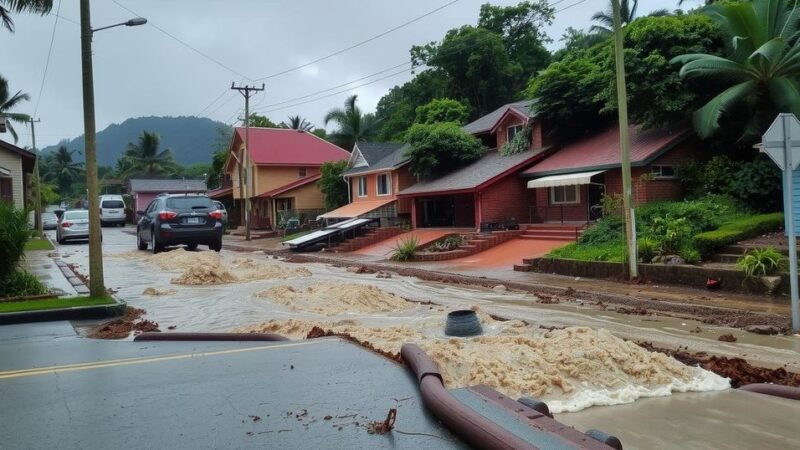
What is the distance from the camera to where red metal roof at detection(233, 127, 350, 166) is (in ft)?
152

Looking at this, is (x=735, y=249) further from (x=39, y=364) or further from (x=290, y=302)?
(x=39, y=364)

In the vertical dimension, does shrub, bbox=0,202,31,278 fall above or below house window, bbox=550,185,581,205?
below

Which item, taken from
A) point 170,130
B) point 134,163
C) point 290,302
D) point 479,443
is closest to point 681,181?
point 290,302

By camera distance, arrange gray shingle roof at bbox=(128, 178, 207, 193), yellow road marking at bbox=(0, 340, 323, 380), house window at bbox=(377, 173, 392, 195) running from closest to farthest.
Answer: yellow road marking at bbox=(0, 340, 323, 380) < house window at bbox=(377, 173, 392, 195) < gray shingle roof at bbox=(128, 178, 207, 193)

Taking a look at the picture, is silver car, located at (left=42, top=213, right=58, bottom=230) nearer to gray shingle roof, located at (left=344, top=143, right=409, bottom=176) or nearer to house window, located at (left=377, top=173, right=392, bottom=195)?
→ gray shingle roof, located at (left=344, top=143, right=409, bottom=176)

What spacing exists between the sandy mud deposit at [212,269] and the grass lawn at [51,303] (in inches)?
131

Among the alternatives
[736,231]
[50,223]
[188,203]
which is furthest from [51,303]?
[50,223]

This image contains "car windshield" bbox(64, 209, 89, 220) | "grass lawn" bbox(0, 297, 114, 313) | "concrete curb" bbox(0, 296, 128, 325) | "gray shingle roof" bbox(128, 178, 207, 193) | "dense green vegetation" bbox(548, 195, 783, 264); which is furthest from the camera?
"gray shingle roof" bbox(128, 178, 207, 193)

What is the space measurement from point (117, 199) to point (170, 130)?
428 feet

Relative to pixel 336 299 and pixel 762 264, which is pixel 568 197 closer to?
pixel 762 264

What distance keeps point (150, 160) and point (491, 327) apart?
3302 inches

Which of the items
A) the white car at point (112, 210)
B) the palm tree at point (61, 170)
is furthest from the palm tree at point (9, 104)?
the palm tree at point (61, 170)

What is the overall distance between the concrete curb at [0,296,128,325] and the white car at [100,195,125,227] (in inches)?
1736

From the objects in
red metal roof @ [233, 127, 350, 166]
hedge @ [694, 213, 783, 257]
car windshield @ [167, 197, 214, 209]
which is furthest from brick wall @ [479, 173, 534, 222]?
red metal roof @ [233, 127, 350, 166]
